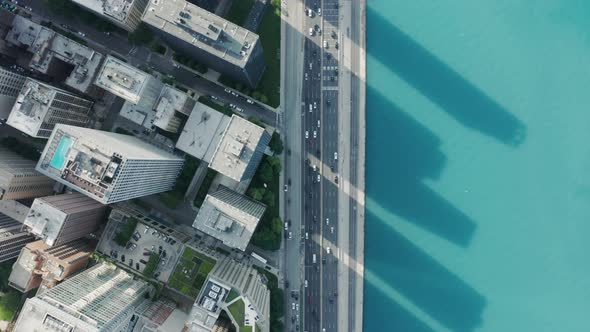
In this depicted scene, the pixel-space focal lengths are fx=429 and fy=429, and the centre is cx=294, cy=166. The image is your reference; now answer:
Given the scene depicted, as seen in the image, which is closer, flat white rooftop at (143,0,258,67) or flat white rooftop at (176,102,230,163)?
flat white rooftop at (143,0,258,67)

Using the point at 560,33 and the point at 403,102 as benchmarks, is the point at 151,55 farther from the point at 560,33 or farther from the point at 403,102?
the point at 560,33

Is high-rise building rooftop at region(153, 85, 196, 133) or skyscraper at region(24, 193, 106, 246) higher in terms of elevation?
high-rise building rooftop at region(153, 85, 196, 133)

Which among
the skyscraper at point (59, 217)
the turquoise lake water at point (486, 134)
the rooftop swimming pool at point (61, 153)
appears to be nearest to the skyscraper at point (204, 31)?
the rooftop swimming pool at point (61, 153)

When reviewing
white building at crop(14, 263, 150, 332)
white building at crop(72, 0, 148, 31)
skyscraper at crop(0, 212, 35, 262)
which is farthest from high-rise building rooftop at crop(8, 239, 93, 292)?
white building at crop(72, 0, 148, 31)

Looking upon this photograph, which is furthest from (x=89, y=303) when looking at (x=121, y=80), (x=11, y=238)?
(x=121, y=80)

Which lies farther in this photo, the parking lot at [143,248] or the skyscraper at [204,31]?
the parking lot at [143,248]

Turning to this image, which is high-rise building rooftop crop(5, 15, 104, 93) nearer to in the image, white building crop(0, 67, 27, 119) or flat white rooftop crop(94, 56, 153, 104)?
white building crop(0, 67, 27, 119)

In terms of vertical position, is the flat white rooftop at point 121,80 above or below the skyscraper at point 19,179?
above

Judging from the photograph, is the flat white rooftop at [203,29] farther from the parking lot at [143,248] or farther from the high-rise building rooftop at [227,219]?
the parking lot at [143,248]
